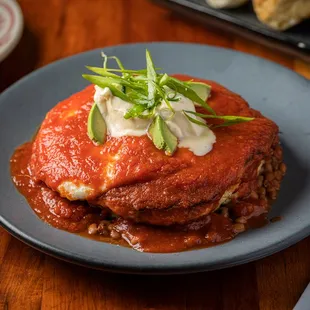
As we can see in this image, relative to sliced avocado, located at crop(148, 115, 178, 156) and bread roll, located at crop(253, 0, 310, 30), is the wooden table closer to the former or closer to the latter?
sliced avocado, located at crop(148, 115, 178, 156)

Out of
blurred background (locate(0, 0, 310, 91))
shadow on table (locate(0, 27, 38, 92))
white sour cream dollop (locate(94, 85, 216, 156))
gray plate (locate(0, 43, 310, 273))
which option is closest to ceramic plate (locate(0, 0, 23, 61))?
blurred background (locate(0, 0, 310, 91))

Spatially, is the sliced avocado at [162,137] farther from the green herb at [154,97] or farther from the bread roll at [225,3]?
the bread roll at [225,3]

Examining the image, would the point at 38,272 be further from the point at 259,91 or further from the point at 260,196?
the point at 259,91

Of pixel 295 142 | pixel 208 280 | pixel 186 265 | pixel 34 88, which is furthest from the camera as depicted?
pixel 34 88

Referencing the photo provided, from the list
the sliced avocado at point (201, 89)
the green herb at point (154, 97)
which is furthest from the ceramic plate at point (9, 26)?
the sliced avocado at point (201, 89)

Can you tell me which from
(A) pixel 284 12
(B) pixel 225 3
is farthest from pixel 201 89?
(B) pixel 225 3

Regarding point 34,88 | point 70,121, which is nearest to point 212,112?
point 70,121

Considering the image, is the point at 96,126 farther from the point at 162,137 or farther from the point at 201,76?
the point at 201,76
